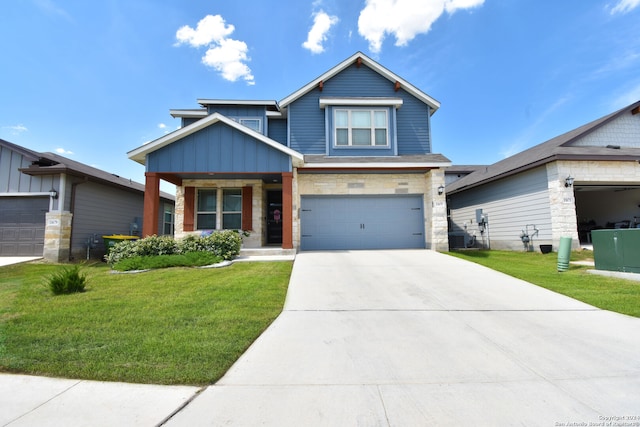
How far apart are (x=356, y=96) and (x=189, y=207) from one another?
29.1 ft

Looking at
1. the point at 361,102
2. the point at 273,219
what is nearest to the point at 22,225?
the point at 273,219

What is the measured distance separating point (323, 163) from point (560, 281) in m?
8.06

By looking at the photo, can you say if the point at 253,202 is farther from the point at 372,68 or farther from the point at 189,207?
the point at 372,68

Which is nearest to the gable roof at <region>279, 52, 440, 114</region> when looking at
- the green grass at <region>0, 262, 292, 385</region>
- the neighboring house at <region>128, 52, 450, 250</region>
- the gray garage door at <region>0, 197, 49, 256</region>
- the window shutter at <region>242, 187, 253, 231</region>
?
the neighboring house at <region>128, 52, 450, 250</region>

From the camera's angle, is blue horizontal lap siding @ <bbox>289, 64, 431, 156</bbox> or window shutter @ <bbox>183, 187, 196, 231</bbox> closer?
window shutter @ <bbox>183, 187, 196, 231</bbox>

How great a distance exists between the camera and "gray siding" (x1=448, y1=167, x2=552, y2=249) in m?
12.2

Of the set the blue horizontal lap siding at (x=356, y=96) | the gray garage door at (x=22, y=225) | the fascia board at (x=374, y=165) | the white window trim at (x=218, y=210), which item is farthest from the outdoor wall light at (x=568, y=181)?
the gray garage door at (x=22, y=225)

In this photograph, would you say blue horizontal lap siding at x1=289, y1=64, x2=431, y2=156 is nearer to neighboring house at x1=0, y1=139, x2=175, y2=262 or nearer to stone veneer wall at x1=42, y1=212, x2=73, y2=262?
neighboring house at x1=0, y1=139, x2=175, y2=262

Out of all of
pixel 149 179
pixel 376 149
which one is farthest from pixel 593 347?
pixel 149 179

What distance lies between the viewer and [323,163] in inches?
465

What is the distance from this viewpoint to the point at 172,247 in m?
9.81

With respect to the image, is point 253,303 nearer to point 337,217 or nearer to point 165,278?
point 165,278

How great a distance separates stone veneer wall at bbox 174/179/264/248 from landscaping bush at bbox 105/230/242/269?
89.1 inches

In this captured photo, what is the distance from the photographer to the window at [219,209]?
1298 centimetres
